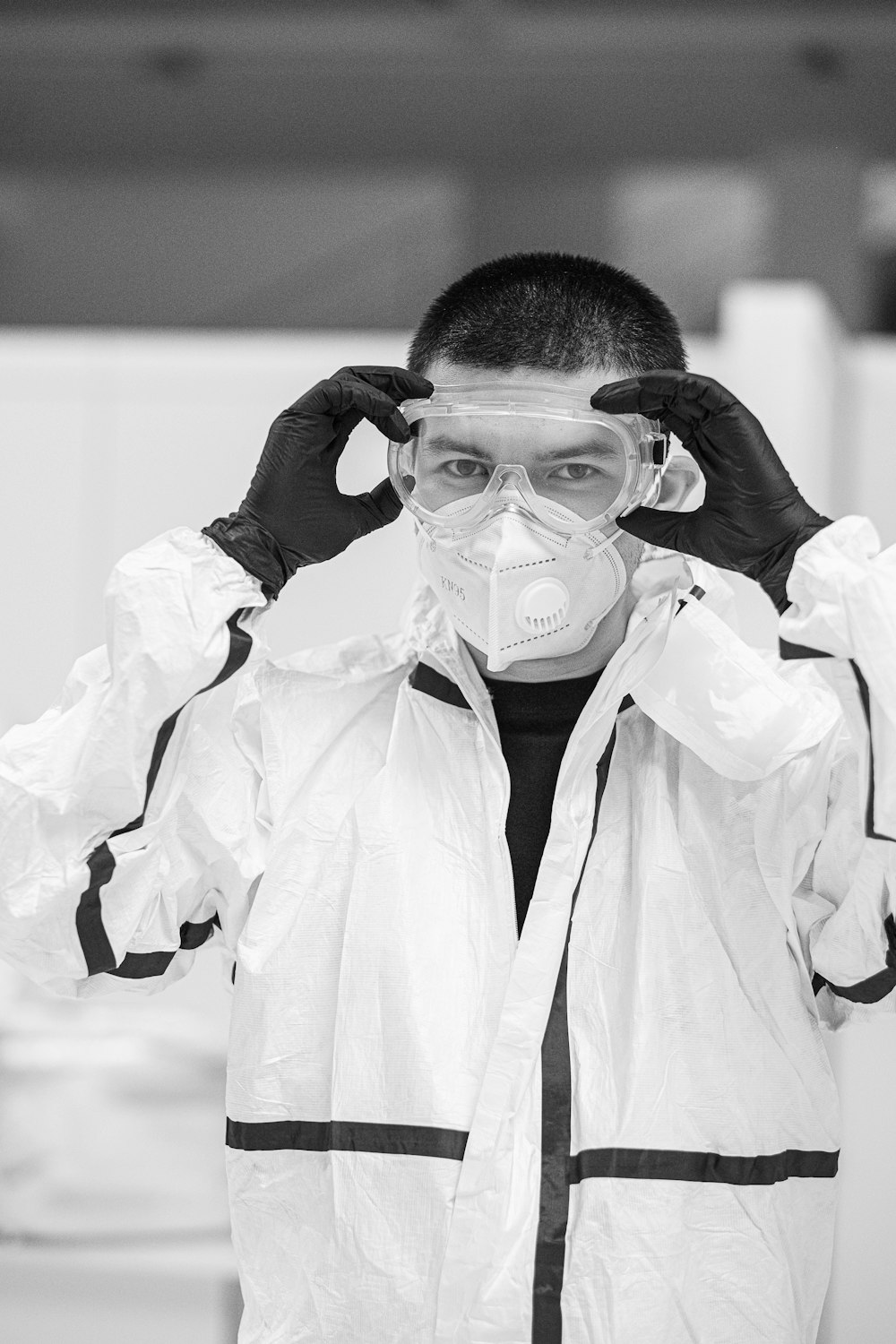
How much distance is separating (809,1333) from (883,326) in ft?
10.2

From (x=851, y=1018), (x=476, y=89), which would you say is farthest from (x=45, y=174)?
(x=851, y=1018)

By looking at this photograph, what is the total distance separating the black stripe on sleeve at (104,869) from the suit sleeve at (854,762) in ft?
1.53

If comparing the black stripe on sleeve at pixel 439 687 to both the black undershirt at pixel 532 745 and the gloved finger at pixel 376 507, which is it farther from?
the gloved finger at pixel 376 507

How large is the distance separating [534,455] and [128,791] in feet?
1.52

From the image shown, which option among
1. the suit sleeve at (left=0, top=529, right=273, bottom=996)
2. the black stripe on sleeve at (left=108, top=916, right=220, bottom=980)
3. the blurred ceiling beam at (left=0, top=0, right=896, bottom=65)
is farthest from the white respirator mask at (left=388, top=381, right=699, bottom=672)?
the blurred ceiling beam at (left=0, top=0, right=896, bottom=65)

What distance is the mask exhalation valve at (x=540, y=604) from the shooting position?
1.36 m

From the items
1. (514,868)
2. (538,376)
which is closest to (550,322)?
(538,376)

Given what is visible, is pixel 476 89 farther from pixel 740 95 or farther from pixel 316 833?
pixel 316 833

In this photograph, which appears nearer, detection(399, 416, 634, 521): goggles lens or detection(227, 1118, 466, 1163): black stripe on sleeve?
detection(227, 1118, 466, 1163): black stripe on sleeve

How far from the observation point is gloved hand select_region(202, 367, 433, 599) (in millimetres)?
1352

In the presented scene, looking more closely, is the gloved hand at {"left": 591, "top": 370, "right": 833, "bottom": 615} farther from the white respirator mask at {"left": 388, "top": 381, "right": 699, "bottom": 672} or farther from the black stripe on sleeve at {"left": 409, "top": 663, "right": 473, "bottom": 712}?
the black stripe on sleeve at {"left": 409, "top": 663, "right": 473, "bottom": 712}

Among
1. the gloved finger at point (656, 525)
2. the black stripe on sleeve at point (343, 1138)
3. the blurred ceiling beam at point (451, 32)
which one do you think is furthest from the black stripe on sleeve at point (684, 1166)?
the blurred ceiling beam at point (451, 32)

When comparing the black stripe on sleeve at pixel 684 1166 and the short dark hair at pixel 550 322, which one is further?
the short dark hair at pixel 550 322

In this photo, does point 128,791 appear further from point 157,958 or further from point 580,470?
point 580,470
